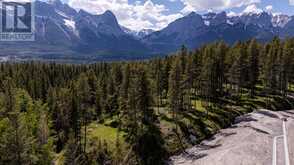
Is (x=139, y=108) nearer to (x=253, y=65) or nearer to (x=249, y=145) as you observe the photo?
→ (x=249, y=145)

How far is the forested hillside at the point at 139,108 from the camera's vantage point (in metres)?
47.5

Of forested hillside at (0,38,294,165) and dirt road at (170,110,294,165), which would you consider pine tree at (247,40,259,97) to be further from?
dirt road at (170,110,294,165)

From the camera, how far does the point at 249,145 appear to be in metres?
58.2

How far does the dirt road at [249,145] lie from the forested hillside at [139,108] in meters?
3.64

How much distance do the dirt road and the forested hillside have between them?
364cm

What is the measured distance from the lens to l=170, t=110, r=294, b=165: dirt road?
51344 mm

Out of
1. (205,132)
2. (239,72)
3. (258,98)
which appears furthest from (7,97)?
(258,98)

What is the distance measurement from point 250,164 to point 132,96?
84.5ft

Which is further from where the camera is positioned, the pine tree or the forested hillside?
the pine tree

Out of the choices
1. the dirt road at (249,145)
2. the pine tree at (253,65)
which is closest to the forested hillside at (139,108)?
the pine tree at (253,65)

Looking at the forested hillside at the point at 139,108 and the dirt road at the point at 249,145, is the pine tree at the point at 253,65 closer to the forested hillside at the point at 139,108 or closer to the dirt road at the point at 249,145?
the forested hillside at the point at 139,108

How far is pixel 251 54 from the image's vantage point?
97562 mm

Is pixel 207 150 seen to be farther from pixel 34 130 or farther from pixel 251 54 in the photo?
pixel 251 54

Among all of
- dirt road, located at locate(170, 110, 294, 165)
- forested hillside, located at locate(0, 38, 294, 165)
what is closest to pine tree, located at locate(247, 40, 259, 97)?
forested hillside, located at locate(0, 38, 294, 165)
